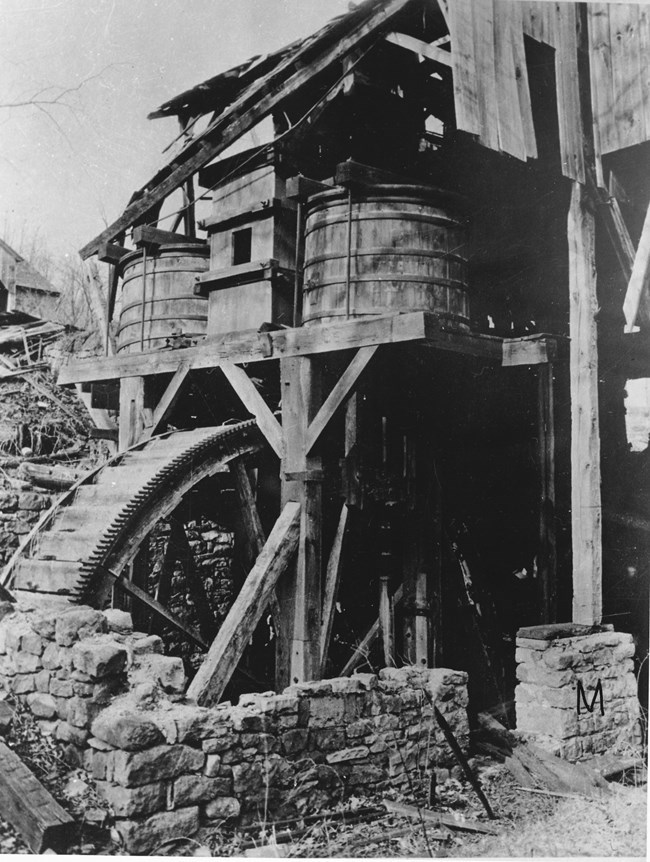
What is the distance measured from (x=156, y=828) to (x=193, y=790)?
305 millimetres

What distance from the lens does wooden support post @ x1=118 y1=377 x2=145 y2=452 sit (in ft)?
31.5

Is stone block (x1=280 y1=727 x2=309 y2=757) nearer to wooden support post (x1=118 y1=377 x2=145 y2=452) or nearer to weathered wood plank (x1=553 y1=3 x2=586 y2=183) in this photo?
wooden support post (x1=118 y1=377 x2=145 y2=452)

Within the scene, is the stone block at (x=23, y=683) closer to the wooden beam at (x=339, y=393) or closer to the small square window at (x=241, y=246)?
the wooden beam at (x=339, y=393)

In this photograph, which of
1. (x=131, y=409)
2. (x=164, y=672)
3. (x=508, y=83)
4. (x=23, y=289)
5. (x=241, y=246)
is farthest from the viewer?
(x=23, y=289)

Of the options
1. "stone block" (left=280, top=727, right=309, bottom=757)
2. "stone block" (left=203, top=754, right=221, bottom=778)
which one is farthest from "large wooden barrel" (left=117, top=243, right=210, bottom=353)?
"stone block" (left=203, top=754, right=221, bottom=778)

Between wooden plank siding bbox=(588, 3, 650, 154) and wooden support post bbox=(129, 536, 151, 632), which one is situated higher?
wooden plank siding bbox=(588, 3, 650, 154)

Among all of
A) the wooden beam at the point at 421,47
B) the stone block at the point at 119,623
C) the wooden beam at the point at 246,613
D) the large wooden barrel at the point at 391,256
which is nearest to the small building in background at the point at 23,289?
the large wooden barrel at the point at 391,256

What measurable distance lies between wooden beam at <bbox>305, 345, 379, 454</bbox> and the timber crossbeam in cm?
10

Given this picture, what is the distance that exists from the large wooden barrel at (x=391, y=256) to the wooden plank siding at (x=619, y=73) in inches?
62.4

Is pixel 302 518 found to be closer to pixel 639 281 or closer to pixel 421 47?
pixel 639 281

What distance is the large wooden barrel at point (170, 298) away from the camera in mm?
9750

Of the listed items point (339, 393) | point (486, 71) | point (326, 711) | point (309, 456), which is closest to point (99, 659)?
point (326, 711)

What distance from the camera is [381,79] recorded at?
8750mm

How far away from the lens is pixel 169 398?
9.20 meters
